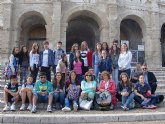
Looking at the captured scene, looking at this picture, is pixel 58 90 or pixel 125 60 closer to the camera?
pixel 58 90

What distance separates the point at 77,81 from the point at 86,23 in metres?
15.0

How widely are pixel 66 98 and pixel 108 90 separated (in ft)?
4.53

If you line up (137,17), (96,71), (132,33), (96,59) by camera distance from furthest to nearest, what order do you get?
(132,33) < (137,17) < (96,71) < (96,59)

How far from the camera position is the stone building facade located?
2002 centimetres

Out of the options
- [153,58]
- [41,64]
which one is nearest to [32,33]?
[153,58]

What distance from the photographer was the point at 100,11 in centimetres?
2062

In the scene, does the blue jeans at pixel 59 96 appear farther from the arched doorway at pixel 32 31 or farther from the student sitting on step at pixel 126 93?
the arched doorway at pixel 32 31

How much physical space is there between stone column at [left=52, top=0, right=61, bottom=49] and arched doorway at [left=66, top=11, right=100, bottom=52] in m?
2.42

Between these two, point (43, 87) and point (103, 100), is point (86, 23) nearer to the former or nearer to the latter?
point (43, 87)

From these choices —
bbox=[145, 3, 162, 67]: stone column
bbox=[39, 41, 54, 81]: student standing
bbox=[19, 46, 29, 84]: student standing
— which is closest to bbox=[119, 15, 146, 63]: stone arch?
bbox=[145, 3, 162, 67]: stone column

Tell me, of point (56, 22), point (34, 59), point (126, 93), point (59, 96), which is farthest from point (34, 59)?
point (56, 22)

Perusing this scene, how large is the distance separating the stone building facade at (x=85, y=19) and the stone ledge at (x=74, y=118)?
12.6 metres

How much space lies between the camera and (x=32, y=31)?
80.5ft

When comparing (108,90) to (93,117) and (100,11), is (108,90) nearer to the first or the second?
(93,117)
